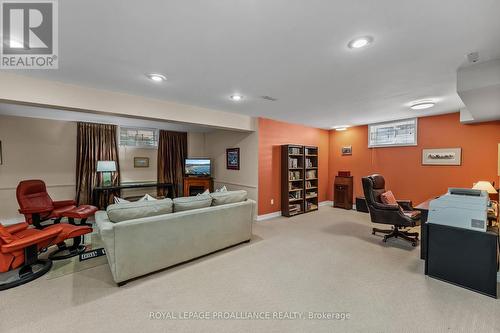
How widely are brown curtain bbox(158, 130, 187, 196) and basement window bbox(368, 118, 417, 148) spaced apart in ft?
18.6

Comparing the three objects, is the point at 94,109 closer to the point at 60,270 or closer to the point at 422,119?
the point at 60,270

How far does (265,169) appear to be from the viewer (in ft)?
17.0

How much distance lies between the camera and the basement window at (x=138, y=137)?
589cm

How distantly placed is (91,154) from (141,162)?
3.93 ft

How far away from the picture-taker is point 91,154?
17.8ft

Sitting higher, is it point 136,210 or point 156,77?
point 156,77

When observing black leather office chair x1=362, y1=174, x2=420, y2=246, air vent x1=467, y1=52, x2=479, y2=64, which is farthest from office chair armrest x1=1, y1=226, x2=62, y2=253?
air vent x1=467, y1=52, x2=479, y2=64

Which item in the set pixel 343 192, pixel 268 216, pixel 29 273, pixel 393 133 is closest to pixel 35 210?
pixel 29 273

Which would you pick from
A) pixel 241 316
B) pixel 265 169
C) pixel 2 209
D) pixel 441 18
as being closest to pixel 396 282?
pixel 241 316

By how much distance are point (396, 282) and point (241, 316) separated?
6.06ft

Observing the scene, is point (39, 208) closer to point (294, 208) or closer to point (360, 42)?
point (294, 208)

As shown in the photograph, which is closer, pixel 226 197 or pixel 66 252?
pixel 66 252

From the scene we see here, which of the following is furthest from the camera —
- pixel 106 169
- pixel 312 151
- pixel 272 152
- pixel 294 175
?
pixel 312 151

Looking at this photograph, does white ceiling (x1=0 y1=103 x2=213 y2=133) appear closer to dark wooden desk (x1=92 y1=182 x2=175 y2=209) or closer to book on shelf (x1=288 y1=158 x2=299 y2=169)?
dark wooden desk (x1=92 y1=182 x2=175 y2=209)
